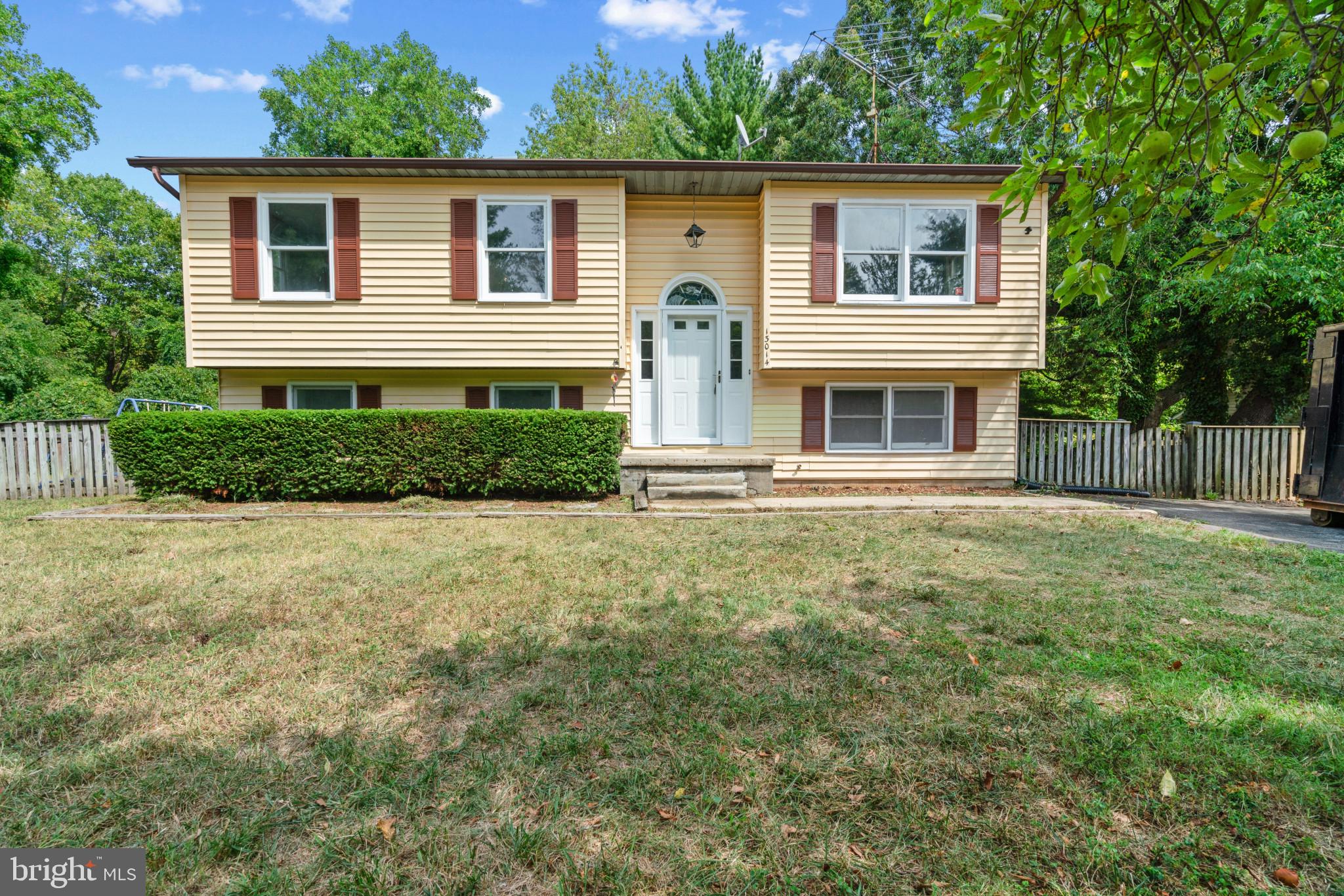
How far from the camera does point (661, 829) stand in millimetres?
1938

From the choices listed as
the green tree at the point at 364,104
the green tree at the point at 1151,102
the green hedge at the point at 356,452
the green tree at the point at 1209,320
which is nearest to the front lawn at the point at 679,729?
the green tree at the point at 1151,102

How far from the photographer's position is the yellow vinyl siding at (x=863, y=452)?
34.3 ft

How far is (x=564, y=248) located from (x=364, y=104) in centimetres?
2226

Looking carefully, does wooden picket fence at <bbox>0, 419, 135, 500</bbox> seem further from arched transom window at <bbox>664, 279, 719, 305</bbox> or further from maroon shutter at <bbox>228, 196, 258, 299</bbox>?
arched transom window at <bbox>664, 279, 719, 305</bbox>

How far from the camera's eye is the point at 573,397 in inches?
410

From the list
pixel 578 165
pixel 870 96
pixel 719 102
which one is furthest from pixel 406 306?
pixel 870 96

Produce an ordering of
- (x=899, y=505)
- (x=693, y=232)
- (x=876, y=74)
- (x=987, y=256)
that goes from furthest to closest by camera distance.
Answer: (x=876, y=74)
(x=693, y=232)
(x=987, y=256)
(x=899, y=505)

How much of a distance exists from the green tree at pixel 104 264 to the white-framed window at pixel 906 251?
31.4 metres

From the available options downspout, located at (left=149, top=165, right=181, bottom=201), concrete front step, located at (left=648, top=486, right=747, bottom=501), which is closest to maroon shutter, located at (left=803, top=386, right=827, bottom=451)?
concrete front step, located at (left=648, top=486, right=747, bottom=501)

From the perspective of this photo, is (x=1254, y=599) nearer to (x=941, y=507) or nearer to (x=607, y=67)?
(x=941, y=507)

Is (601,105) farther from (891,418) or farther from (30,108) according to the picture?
(891,418)

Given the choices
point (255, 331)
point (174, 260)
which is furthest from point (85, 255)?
point (255, 331)

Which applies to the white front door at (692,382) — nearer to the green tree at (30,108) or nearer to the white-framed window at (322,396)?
the white-framed window at (322,396)

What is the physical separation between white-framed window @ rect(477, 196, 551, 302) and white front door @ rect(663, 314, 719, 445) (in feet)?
7.53
